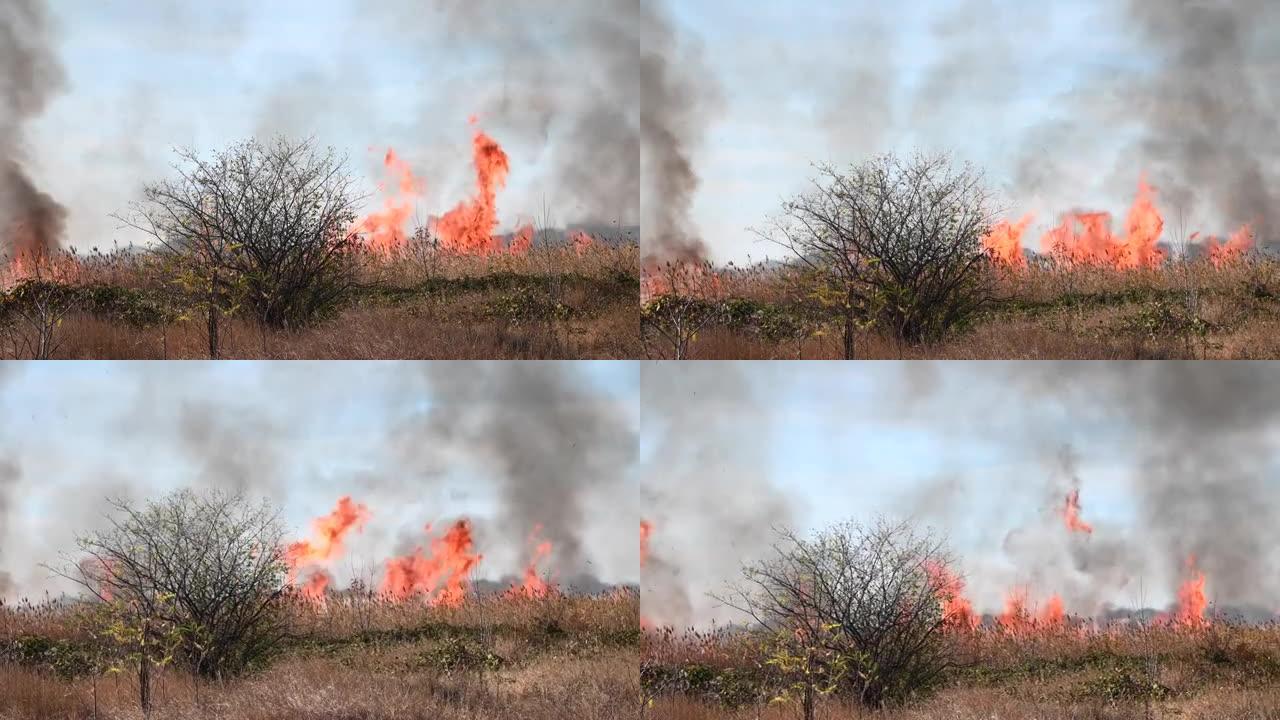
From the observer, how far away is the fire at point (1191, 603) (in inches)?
412

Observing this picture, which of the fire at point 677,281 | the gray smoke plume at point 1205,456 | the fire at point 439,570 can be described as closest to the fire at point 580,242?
the fire at point 677,281

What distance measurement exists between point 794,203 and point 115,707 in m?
8.29

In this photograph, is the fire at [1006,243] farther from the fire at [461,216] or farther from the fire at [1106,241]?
the fire at [461,216]

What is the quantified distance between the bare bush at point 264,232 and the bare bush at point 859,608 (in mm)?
5490

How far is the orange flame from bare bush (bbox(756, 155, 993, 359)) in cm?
515

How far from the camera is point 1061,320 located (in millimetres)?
10789

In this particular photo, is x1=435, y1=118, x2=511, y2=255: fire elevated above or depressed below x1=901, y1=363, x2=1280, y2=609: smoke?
above

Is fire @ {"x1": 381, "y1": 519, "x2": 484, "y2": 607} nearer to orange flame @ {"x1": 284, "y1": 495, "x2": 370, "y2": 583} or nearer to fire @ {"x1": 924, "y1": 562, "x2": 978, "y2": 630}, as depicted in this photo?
orange flame @ {"x1": 284, "y1": 495, "x2": 370, "y2": 583}

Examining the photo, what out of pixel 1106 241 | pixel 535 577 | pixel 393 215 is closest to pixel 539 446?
pixel 535 577

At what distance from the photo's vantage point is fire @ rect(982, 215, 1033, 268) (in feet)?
35.7

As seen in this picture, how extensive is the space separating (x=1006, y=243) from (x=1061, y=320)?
0.97m

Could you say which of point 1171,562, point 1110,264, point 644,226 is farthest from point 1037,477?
point 644,226

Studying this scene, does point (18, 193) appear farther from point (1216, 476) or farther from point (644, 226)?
point (1216, 476)

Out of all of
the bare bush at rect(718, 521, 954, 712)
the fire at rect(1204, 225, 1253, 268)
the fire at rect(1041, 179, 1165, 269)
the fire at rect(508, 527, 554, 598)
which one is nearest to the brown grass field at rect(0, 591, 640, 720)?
the fire at rect(508, 527, 554, 598)
